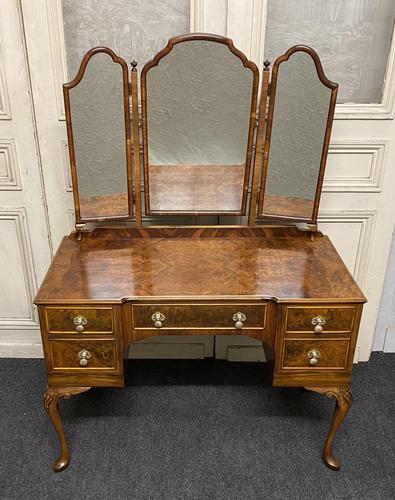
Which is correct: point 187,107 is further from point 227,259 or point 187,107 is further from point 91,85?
point 227,259

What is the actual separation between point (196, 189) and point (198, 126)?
0.76ft

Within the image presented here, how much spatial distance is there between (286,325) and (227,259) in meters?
0.32

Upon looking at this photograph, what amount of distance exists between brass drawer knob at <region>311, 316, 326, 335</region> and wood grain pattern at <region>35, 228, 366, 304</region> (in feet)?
0.24

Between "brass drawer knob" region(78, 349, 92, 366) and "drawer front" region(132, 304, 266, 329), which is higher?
"drawer front" region(132, 304, 266, 329)

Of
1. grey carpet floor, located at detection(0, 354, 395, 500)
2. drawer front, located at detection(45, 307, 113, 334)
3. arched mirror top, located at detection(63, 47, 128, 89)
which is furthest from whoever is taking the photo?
grey carpet floor, located at detection(0, 354, 395, 500)

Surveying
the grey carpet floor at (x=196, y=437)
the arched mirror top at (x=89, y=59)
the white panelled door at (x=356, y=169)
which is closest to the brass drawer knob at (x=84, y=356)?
the grey carpet floor at (x=196, y=437)

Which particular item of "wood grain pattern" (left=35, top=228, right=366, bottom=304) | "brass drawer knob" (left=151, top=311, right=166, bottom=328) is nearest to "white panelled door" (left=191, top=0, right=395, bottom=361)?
"wood grain pattern" (left=35, top=228, right=366, bottom=304)

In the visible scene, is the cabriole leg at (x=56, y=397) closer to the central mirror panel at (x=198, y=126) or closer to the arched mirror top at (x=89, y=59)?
the central mirror panel at (x=198, y=126)

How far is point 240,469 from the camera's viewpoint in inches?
73.2

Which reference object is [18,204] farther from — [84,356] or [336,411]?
[336,411]

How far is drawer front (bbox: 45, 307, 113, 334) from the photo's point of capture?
1.57 meters

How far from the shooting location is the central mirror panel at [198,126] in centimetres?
171

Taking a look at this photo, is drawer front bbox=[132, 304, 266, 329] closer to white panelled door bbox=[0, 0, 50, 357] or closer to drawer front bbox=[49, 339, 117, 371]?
drawer front bbox=[49, 339, 117, 371]

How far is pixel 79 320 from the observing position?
1578mm
